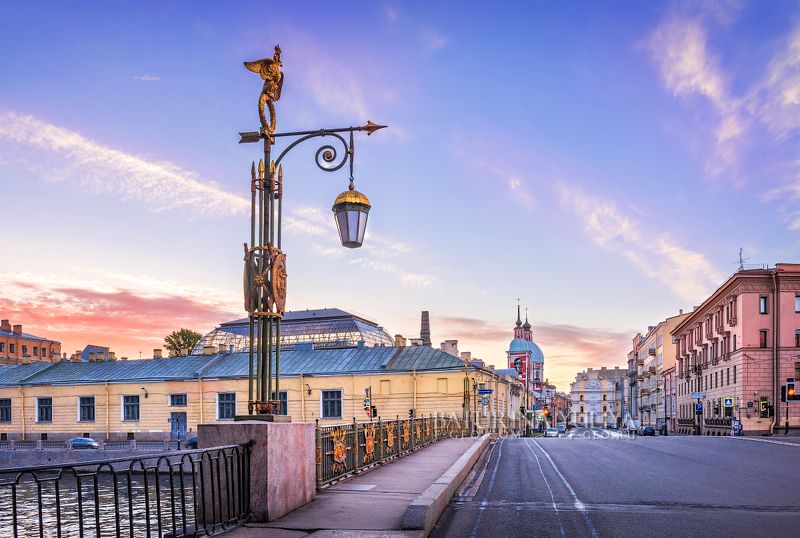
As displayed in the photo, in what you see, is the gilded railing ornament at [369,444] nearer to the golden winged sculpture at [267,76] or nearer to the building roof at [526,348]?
the golden winged sculpture at [267,76]

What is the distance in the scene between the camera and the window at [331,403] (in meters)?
54.5

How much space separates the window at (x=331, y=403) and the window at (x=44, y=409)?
902 inches

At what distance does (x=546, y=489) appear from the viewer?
14391 mm

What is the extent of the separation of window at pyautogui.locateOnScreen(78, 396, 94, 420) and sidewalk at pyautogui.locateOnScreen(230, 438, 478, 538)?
1958 inches

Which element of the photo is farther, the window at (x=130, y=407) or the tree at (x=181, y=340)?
the tree at (x=181, y=340)

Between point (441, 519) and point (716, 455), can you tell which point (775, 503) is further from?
point (716, 455)

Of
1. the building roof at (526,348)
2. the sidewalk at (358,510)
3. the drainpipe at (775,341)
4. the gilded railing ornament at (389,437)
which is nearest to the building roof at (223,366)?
the drainpipe at (775,341)

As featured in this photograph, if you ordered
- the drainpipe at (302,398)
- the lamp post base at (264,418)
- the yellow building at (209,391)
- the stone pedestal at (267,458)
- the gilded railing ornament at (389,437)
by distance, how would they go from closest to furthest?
the stone pedestal at (267,458)
the lamp post base at (264,418)
the gilded railing ornament at (389,437)
the yellow building at (209,391)
the drainpipe at (302,398)

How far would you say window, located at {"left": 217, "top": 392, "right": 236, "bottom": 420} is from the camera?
55.2m

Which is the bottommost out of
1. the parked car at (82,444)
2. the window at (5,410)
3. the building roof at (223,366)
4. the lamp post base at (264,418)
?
the parked car at (82,444)

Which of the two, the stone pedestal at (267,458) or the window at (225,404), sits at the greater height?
the stone pedestal at (267,458)

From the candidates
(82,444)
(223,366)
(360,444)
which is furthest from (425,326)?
(360,444)

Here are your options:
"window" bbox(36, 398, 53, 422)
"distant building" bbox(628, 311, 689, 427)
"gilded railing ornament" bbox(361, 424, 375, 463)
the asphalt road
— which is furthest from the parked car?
"distant building" bbox(628, 311, 689, 427)

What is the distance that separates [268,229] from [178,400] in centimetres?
5085
